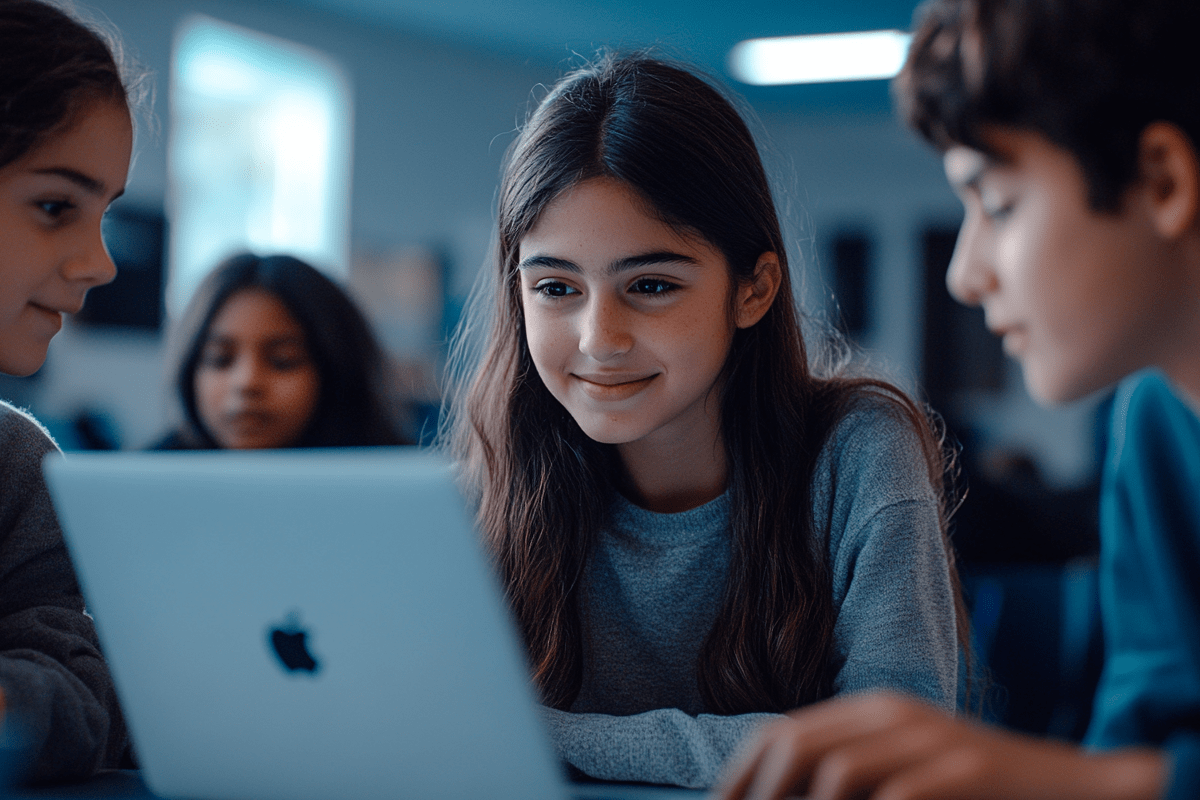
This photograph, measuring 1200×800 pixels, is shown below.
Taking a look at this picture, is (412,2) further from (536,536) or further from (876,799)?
(876,799)

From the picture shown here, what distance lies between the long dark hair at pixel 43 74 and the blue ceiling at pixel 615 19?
4.31m

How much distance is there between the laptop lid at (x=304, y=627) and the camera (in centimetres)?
64

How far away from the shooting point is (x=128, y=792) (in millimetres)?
822

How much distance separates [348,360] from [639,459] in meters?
1.12

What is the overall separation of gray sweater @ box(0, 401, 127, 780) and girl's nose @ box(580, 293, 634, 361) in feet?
1.91

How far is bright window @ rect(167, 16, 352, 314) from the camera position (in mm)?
4965

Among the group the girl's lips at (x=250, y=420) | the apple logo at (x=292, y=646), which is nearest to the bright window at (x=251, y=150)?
the girl's lips at (x=250, y=420)

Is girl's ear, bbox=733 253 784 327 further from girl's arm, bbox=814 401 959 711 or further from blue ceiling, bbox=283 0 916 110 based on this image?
blue ceiling, bbox=283 0 916 110

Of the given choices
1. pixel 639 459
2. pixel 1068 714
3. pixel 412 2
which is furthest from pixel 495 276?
pixel 412 2

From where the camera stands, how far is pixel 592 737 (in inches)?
38.4

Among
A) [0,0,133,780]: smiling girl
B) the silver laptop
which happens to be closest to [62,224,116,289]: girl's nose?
[0,0,133,780]: smiling girl

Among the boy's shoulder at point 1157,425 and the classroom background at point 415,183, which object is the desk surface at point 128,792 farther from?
the classroom background at point 415,183

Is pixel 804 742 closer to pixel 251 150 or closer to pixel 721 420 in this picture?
pixel 721 420

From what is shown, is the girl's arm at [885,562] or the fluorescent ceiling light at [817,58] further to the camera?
the fluorescent ceiling light at [817,58]
